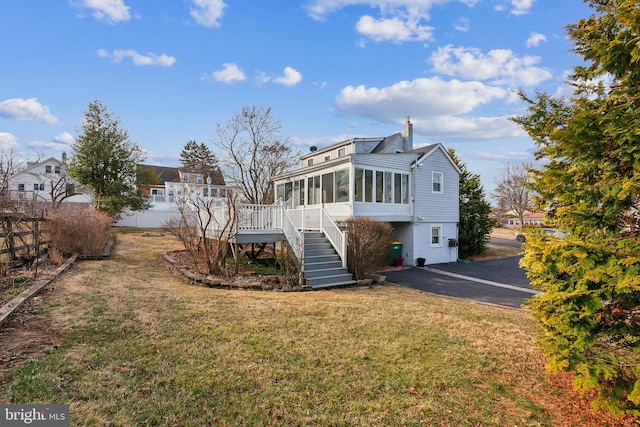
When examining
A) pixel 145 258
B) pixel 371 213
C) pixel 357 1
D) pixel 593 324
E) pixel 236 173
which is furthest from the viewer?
pixel 236 173

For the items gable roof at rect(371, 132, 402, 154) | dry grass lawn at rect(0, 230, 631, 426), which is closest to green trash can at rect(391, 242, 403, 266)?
gable roof at rect(371, 132, 402, 154)

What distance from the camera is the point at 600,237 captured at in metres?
2.97

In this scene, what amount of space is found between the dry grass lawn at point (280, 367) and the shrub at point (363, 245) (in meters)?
3.89

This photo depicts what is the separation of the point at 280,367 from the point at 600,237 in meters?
3.69

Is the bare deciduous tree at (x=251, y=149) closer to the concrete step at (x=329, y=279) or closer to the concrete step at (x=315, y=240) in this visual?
the concrete step at (x=315, y=240)

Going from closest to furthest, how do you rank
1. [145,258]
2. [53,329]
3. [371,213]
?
[53,329] → [145,258] → [371,213]

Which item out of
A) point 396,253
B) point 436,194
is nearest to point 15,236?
point 396,253

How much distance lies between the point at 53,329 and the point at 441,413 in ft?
17.5

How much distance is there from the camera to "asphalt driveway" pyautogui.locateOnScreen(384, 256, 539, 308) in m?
9.52

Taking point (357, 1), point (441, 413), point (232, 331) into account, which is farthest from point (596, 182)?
point (357, 1)

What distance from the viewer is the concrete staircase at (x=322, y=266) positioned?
9664 millimetres

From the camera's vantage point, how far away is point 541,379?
3.65m

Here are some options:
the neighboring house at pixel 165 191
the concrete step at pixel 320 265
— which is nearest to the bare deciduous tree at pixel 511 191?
the neighboring house at pixel 165 191

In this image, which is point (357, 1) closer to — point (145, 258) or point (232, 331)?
point (232, 331)
